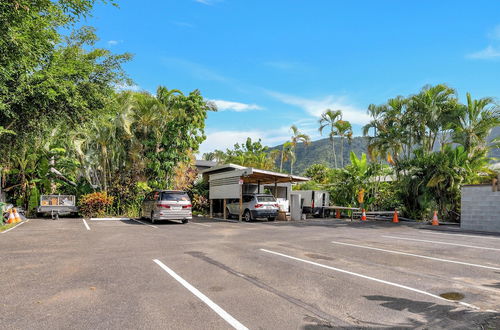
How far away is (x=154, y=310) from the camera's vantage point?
14.9 ft

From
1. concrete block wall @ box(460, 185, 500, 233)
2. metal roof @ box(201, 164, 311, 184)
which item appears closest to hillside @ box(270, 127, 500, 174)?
metal roof @ box(201, 164, 311, 184)

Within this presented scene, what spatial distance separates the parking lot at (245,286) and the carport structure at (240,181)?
10273mm

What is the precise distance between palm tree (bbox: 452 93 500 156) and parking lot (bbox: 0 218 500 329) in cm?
1168

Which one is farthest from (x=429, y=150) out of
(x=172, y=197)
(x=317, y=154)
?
(x=317, y=154)

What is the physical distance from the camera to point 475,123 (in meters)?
19.8

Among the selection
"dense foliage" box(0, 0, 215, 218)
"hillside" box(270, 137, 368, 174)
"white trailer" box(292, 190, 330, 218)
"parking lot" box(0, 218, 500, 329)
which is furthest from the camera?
"hillside" box(270, 137, 368, 174)

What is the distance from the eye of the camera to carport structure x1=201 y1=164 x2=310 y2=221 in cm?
2052

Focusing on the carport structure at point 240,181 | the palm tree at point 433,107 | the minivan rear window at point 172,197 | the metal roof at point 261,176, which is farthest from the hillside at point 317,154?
the minivan rear window at point 172,197

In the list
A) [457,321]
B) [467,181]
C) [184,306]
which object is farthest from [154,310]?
[467,181]

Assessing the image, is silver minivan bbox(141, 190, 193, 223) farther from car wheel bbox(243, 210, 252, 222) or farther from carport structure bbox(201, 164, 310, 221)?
car wheel bbox(243, 210, 252, 222)

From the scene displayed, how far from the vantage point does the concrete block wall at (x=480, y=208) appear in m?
16.1

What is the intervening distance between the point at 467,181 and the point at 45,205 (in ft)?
79.7

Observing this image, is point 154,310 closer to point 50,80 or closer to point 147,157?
point 50,80

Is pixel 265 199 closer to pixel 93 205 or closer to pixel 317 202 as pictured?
pixel 317 202
